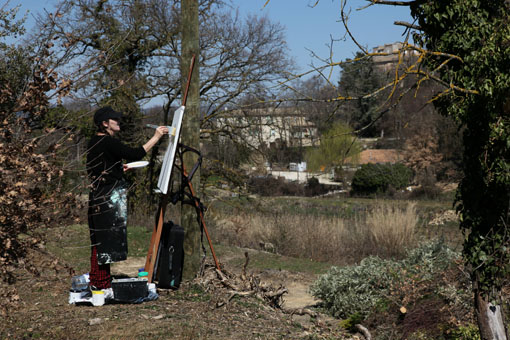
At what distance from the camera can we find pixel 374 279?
738cm

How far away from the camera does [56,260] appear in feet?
13.2

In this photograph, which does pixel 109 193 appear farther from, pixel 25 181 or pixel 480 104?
pixel 480 104

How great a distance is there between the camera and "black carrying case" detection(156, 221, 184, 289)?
6.49 m

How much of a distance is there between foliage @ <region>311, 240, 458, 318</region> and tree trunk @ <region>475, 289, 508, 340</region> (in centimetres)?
135

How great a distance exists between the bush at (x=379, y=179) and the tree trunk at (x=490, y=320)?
27645 mm

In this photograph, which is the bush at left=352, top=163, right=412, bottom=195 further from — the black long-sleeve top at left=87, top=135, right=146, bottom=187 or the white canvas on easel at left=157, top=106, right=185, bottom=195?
the black long-sleeve top at left=87, top=135, right=146, bottom=187

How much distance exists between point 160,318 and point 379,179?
28860 millimetres

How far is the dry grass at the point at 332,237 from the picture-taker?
497 inches

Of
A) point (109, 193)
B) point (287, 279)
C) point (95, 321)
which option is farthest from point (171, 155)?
point (287, 279)

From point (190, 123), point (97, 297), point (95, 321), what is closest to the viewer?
point (95, 321)

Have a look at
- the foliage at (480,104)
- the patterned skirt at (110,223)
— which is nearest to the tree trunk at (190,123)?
the patterned skirt at (110,223)

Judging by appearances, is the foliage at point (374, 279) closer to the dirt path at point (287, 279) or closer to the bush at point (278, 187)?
the dirt path at point (287, 279)

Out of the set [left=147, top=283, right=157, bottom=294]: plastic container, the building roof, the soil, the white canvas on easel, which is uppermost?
the white canvas on easel

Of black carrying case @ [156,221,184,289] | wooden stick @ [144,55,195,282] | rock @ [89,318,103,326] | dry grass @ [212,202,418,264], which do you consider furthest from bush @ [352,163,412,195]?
rock @ [89,318,103,326]
